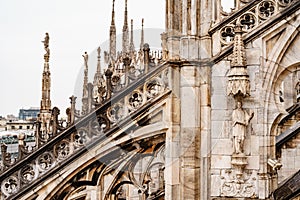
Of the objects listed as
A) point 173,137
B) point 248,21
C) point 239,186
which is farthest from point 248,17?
point 239,186

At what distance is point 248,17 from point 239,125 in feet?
5.10

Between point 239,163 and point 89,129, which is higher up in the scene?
point 89,129

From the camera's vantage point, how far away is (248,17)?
22.7ft

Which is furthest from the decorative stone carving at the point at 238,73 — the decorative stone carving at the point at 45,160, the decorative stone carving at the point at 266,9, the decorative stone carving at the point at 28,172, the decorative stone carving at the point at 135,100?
the decorative stone carving at the point at 28,172

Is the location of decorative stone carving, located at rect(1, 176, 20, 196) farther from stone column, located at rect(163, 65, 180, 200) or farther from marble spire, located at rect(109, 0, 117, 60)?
marble spire, located at rect(109, 0, 117, 60)

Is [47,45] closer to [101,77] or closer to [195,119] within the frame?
[101,77]

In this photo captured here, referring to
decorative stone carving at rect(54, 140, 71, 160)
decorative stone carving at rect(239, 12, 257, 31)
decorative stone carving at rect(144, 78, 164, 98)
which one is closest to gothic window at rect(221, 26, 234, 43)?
decorative stone carving at rect(239, 12, 257, 31)

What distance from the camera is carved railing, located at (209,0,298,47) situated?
6.75 m

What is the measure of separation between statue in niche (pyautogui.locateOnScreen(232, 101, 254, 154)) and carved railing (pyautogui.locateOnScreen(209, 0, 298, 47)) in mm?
1024

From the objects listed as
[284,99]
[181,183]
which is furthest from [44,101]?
[181,183]

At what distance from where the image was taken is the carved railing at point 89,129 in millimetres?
7434

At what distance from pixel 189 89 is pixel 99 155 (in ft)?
5.72

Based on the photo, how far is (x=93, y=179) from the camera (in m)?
7.76

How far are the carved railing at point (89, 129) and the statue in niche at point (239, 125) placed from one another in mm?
1246
